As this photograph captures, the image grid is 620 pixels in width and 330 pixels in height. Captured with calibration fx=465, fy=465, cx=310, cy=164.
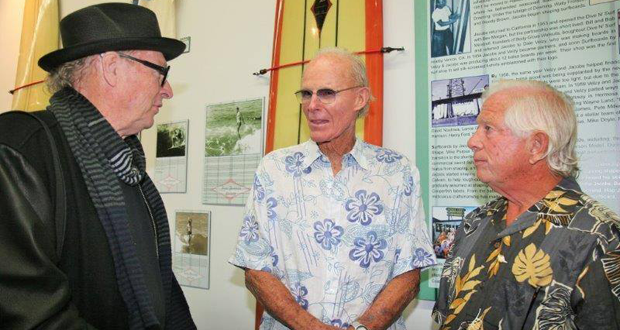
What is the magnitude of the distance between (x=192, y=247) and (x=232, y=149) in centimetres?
74

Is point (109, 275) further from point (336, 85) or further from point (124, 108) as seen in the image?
point (336, 85)

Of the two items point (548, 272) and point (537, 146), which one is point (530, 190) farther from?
point (548, 272)

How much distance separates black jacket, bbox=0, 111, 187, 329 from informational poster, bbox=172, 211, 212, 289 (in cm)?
188

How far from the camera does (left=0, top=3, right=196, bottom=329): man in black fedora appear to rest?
0.96 metres

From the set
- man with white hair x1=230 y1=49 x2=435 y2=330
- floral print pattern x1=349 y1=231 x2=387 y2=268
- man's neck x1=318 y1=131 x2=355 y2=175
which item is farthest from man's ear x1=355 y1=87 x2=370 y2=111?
floral print pattern x1=349 y1=231 x2=387 y2=268

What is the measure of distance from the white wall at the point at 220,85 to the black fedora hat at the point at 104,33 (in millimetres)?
1361

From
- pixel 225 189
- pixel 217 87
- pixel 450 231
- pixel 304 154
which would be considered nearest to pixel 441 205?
pixel 450 231

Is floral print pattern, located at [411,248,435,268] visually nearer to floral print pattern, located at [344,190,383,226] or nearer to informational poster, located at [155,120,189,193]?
floral print pattern, located at [344,190,383,226]

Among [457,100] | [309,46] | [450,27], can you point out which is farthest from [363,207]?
[309,46]

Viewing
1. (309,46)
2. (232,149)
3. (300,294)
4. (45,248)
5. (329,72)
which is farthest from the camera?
(232,149)

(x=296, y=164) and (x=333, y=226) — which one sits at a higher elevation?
(x=296, y=164)

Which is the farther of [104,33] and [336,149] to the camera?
[336,149]

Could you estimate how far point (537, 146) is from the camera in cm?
138

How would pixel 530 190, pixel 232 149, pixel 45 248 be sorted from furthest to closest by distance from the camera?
pixel 232 149
pixel 530 190
pixel 45 248
